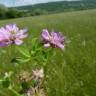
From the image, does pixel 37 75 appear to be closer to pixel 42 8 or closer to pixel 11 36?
pixel 11 36

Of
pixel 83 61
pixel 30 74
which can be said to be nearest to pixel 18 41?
pixel 30 74

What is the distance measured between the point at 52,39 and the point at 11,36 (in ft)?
0.60

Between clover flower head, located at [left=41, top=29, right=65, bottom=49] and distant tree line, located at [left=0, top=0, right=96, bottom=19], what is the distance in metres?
70.0

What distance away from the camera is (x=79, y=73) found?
7523 mm

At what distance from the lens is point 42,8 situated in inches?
3922

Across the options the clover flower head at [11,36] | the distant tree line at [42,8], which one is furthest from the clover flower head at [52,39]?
the distant tree line at [42,8]

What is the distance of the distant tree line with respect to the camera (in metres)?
75.0

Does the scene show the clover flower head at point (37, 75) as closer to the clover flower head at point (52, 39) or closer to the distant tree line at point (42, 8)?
the clover flower head at point (52, 39)

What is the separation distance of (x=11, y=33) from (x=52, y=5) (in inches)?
4015

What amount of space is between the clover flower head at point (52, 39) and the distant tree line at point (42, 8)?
6998cm

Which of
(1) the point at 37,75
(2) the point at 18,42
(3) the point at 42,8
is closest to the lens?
(2) the point at 18,42

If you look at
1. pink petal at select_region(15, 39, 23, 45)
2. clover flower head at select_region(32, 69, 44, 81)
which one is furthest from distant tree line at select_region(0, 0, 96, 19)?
pink petal at select_region(15, 39, 23, 45)

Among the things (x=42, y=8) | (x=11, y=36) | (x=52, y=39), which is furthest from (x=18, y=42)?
(x=42, y=8)

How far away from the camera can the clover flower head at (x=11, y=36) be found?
6.24 feet
